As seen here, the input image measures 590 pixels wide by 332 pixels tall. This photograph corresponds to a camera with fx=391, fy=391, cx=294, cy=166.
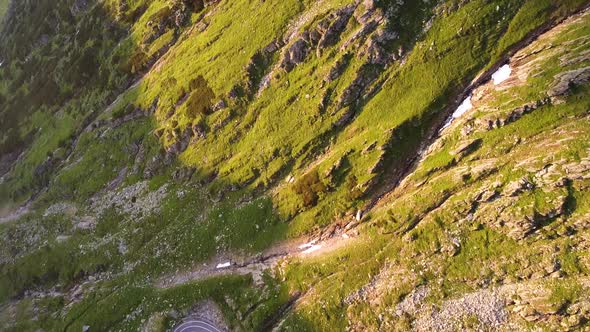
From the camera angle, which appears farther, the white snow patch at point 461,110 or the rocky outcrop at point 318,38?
the rocky outcrop at point 318,38

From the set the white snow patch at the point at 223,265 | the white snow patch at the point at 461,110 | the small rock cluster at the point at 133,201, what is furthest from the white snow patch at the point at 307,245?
the small rock cluster at the point at 133,201

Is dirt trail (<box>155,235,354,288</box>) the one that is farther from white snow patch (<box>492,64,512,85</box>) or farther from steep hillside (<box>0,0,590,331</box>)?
white snow patch (<box>492,64,512,85</box>)

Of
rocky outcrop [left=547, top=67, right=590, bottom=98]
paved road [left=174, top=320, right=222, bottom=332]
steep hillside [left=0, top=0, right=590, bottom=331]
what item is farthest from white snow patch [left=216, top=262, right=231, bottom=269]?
rocky outcrop [left=547, top=67, right=590, bottom=98]

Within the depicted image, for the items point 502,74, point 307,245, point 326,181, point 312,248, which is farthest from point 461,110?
point 307,245

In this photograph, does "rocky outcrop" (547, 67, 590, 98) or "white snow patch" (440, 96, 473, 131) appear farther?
"white snow patch" (440, 96, 473, 131)

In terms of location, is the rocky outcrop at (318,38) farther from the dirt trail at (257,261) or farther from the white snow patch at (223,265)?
the white snow patch at (223,265)

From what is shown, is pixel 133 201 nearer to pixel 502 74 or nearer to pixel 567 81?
pixel 502 74

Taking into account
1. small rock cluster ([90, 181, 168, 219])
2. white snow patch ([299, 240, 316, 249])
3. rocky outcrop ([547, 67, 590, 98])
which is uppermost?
small rock cluster ([90, 181, 168, 219])
